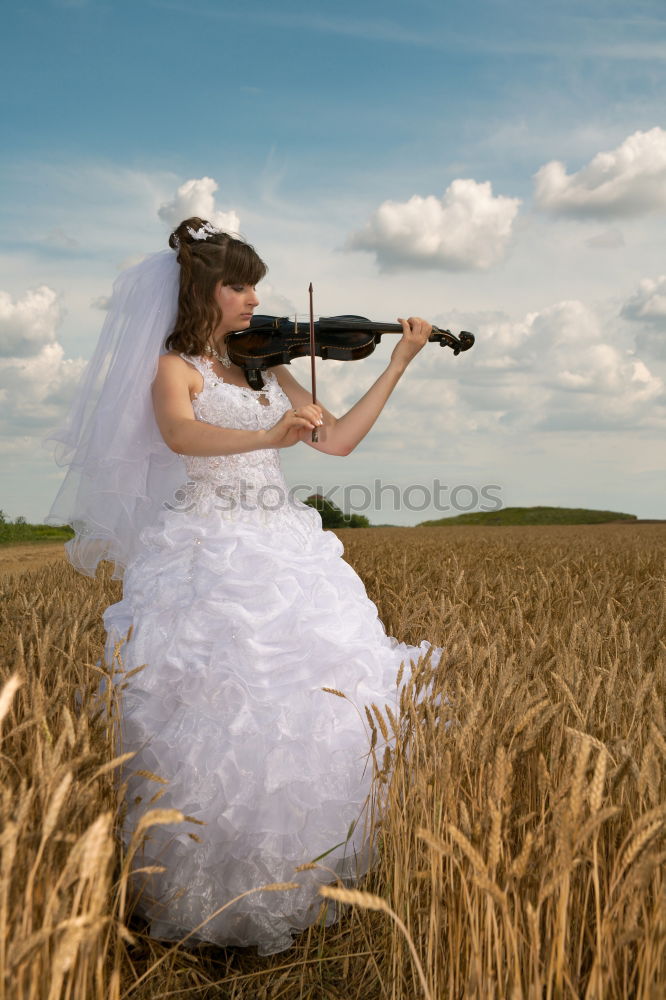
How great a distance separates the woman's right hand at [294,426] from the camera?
2.94 m

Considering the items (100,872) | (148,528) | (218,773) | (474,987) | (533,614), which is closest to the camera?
(100,872)

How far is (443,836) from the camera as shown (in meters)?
2.37

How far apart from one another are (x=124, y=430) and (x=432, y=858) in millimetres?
2430

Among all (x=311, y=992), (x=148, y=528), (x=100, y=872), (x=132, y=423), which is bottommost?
(x=311, y=992)

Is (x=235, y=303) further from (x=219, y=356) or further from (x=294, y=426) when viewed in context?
(x=294, y=426)

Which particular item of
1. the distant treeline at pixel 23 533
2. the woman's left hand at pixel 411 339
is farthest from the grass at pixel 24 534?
the woman's left hand at pixel 411 339

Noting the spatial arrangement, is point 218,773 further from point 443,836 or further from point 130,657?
point 443,836

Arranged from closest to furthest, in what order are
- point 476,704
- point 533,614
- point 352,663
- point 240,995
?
point 476,704 → point 240,995 → point 352,663 → point 533,614

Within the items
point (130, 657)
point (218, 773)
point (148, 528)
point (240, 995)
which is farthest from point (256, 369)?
point (240, 995)

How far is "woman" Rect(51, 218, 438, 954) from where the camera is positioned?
2758mm

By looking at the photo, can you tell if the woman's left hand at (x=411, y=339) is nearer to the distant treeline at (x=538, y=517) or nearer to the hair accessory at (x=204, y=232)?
the hair accessory at (x=204, y=232)

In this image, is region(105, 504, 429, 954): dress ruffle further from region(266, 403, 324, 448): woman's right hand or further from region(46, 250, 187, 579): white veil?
region(46, 250, 187, 579): white veil

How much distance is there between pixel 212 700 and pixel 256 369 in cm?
164

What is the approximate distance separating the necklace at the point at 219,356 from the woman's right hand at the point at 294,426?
865 mm
